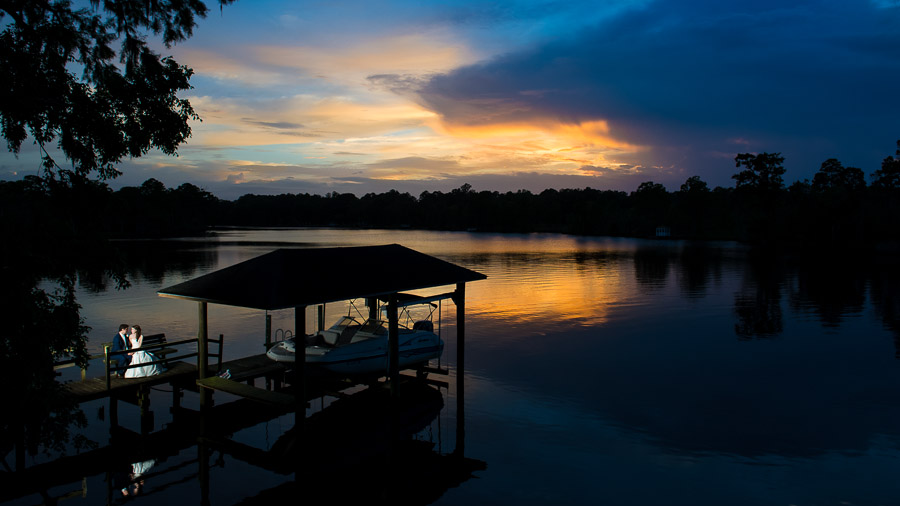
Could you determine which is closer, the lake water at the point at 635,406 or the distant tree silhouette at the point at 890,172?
the lake water at the point at 635,406

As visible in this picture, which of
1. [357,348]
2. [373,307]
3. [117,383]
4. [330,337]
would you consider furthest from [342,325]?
[117,383]

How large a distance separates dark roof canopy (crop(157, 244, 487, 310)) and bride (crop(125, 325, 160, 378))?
2.24m

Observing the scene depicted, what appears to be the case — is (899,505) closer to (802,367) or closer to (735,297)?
(802,367)

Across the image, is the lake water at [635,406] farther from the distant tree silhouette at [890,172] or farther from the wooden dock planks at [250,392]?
the distant tree silhouette at [890,172]

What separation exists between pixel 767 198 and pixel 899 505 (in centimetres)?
13710

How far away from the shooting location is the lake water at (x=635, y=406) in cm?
1233

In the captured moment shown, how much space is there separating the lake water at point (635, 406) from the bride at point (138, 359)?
189 cm

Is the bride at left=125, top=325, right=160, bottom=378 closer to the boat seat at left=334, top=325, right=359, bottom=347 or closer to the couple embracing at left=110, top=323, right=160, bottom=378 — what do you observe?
the couple embracing at left=110, top=323, right=160, bottom=378

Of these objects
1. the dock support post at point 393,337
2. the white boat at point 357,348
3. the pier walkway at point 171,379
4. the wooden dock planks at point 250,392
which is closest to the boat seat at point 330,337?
the white boat at point 357,348

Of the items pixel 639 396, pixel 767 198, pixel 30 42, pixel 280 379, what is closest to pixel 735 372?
pixel 639 396

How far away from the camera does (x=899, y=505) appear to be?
11.2m

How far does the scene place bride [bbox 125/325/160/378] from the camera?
14.8 m

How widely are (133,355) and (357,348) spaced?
19.6 feet

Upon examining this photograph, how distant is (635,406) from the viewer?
17328mm
